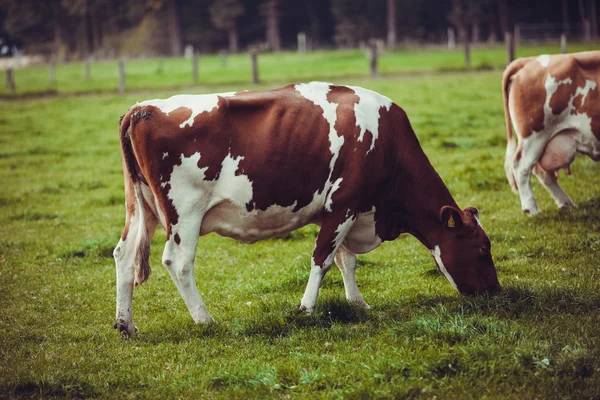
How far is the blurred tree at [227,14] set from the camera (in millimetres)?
70250

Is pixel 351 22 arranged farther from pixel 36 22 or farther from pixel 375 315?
pixel 375 315

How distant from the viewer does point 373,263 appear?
809 centimetres

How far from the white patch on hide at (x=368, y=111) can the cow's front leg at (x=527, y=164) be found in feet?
12.5

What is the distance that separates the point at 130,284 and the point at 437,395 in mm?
2913

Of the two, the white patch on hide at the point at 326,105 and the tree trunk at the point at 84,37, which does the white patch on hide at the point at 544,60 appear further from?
the tree trunk at the point at 84,37

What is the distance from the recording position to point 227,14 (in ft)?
231

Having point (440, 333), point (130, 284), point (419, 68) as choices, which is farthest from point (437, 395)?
point (419, 68)

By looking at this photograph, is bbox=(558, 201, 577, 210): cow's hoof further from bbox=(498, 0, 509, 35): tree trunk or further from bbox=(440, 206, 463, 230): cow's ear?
bbox=(498, 0, 509, 35): tree trunk

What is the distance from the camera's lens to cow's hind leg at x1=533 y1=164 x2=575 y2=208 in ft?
31.6

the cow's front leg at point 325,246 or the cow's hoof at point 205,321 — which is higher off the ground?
the cow's front leg at point 325,246

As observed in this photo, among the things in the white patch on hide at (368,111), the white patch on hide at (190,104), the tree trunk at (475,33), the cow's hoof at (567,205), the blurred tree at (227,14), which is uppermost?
the blurred tree at (227,14)

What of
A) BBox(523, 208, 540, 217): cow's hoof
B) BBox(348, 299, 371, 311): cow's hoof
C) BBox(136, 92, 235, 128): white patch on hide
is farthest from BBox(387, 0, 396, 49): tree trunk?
BBox(136, 92, 235, 128): white patch on hide

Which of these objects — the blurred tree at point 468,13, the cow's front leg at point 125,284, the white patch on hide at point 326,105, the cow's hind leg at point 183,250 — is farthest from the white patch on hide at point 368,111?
the blurred tree at point 468,13

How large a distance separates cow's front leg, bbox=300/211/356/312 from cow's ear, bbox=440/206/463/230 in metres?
0.82
